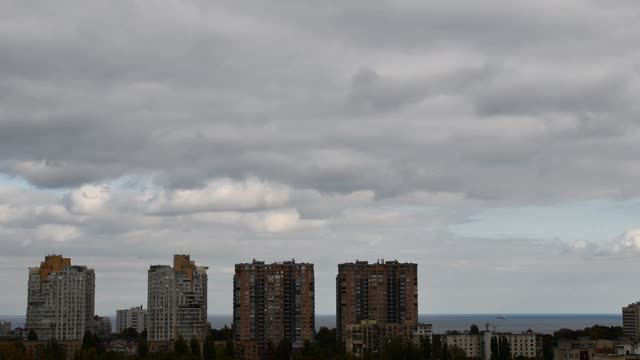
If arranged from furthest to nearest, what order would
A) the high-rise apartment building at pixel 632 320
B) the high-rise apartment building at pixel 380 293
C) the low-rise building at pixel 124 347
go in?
the high-rise apartment building at pixel 632 320 < the high-rise apartment building at pixel 380 293 < the low-rise building at pixel 124 347

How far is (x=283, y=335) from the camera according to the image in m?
120

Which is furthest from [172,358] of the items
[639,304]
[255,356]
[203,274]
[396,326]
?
[639,304]

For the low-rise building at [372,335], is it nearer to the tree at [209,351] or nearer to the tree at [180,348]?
the tree at [209,351]

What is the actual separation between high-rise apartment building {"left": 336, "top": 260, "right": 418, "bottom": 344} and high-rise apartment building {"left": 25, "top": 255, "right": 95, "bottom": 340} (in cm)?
3516

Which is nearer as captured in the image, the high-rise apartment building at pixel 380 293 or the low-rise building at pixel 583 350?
the low-rise building at pixel 583 350

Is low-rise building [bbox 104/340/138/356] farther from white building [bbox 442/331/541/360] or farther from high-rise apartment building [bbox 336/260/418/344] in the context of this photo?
white building [bbox 442/331/541/360]

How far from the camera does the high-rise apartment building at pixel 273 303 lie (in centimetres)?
11988

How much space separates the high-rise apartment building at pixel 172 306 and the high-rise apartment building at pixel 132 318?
137 ft

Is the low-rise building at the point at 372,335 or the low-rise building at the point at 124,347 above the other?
the low-rise building at the point at 372,335

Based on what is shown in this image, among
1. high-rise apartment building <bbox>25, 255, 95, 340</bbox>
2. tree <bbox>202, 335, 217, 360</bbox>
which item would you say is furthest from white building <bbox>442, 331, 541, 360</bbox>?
high-rise apartment building <bbox>25, 255, 95, 340</bbox>

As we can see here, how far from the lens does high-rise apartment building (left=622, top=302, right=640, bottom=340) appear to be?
5551 inches

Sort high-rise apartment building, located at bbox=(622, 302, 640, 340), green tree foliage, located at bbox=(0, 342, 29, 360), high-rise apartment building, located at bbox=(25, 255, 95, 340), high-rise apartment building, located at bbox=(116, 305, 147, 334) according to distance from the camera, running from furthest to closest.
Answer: high-rise apartment building, located at bbox=(116, 305, 147, 334) < high-rise apartment building, located at bbox=(622, 302, 640, 340) < high-rise apartment building, located at bbox=(25, 255, 95, 340) < green tree foliage, located at bbox=(0, 342, 29, 360)

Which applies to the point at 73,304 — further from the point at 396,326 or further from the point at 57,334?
the point at 396,326

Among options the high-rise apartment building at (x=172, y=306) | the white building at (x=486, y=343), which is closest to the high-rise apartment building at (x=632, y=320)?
the white building at (x=486, y=343)
